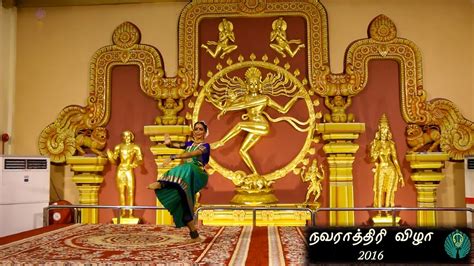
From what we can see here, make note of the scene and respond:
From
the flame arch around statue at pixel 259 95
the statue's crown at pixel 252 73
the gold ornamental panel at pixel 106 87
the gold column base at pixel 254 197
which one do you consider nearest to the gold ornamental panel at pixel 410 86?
the flame arch around statue at pixel 259 95

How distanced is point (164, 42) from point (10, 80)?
2.61m

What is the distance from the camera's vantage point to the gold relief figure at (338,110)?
661 centimetres

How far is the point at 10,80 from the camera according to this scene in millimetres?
7203

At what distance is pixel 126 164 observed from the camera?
675 centimetres

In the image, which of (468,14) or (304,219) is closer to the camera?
(304,219)

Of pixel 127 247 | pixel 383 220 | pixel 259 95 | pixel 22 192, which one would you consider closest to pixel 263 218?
pixel 383 220

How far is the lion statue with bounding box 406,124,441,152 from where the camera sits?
661cm

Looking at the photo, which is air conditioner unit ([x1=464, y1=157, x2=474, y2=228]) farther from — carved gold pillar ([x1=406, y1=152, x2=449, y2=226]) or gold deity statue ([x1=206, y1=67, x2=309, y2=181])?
gold deity statue ([x1=206, y1=67, x2=309, y2=181])

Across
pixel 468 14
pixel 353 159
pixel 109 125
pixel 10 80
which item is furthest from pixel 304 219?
pixel 10 80

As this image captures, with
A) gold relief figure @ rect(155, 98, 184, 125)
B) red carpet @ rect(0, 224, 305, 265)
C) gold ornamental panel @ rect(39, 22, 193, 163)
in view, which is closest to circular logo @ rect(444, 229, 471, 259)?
Answer: red carpet @ rect(0, 224, 305, 265)

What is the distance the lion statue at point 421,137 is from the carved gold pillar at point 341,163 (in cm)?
78

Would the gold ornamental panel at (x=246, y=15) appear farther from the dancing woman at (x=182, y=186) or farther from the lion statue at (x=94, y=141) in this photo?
the dancing woman at (x=182, y=186)

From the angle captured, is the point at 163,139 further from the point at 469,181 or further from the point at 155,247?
the point at 469,181

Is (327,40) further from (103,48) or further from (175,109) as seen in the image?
(103,48)
